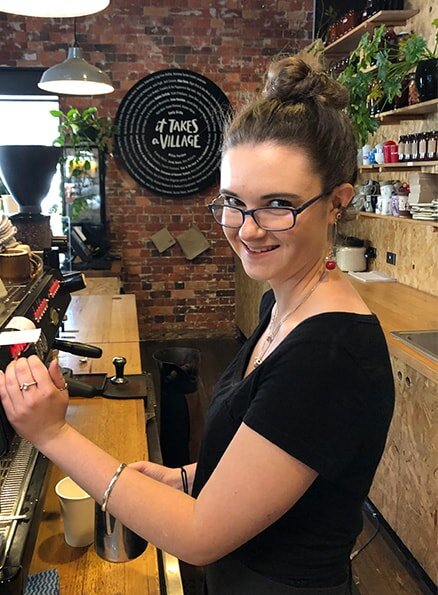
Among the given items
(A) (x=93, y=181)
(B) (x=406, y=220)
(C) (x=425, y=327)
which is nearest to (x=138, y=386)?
(C) (x=425, y=327)

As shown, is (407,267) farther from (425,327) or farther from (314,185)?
(314,185)

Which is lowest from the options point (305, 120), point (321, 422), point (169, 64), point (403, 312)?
point (403, 312)

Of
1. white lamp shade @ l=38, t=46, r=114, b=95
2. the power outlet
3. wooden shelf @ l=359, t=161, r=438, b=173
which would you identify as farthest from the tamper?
white lamp shade @ l=38, t=46, r=114, b=95

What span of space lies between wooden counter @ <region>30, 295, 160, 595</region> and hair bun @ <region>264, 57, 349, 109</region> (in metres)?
0.85

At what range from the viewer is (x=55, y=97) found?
16.6 feet

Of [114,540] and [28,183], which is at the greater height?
[28,183]

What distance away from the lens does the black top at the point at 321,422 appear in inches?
30.2

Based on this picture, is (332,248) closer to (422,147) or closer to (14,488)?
(14,488)

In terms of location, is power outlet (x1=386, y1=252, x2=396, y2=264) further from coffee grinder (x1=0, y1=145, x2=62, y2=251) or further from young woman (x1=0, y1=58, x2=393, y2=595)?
young woman (x1=0, y1=58, x2=393, y2=595)

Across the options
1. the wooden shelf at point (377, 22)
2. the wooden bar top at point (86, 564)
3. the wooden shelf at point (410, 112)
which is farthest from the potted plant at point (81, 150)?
the wooden bar top at point (86, 564)

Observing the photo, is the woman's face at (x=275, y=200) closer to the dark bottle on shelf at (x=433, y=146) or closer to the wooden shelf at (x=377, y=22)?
the dark bottle on shelf at (x=433, y=146)

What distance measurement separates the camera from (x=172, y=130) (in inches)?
201

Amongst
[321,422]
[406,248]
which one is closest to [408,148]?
[406,248]

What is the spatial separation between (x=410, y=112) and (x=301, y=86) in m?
2.40
